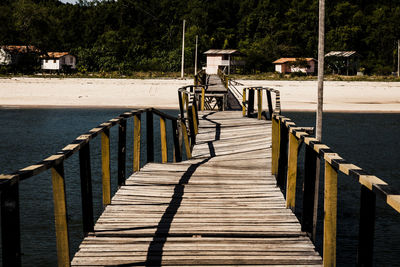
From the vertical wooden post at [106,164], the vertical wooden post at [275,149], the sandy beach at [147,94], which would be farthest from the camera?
the sandy beach at [147,94]

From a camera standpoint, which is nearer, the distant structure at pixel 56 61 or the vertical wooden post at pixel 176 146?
the vertical wooden post at pixel 176 146

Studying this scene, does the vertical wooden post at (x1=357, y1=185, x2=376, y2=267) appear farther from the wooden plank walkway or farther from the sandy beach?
the sandy beach

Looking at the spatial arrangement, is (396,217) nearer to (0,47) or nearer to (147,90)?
(147,90)

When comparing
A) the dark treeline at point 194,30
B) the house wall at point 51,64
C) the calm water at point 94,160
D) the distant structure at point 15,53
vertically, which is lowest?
the calm water at point 94,160

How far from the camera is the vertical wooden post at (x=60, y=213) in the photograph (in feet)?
12.7

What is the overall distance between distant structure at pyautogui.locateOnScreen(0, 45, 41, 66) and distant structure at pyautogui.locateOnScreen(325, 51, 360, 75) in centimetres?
4607

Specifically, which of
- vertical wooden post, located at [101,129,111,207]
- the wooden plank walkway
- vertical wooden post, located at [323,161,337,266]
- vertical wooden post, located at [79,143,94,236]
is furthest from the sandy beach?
vertical wooden post, located at [323,161,337,266]

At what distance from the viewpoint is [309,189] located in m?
4.89

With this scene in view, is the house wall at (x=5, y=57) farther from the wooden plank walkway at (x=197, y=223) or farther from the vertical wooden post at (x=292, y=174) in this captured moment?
the vertical wooden post at (x=292, y=174)

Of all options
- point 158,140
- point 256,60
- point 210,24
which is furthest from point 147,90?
point 210,24

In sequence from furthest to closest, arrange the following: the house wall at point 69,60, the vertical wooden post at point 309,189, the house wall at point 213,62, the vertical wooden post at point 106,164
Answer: the house wall at point 69,60 < the house wall at point 213,62 < the vertical wooden post at point 106,164 < the vertical wooden post at point 309,189

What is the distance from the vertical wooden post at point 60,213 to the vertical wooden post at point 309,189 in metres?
2.20

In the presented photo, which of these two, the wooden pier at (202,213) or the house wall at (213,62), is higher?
the house wall at (213,62)

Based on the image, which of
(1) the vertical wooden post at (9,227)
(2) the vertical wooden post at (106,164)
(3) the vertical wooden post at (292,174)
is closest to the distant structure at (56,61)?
(2) the vertical wooden post at (106,164)
